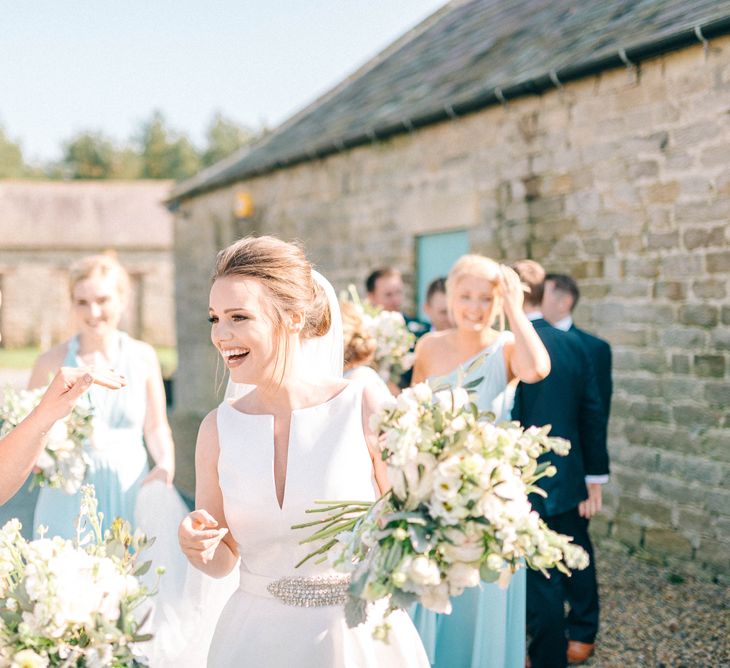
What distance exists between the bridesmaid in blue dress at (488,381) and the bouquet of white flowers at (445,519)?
70.0 inches

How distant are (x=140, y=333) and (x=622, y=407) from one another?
29.6 meters

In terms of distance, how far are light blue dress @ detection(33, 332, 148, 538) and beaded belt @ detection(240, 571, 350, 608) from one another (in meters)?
2.30

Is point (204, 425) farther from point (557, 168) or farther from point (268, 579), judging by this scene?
point (557, 168)

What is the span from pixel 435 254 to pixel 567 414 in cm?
514

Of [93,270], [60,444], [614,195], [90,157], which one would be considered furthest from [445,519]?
[90,157]

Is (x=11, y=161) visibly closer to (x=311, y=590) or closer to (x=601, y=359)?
(x=601, y=359)

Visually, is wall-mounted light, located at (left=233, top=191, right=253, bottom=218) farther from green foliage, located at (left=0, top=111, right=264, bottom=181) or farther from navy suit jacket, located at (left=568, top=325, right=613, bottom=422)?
green foliage, located at (left=0, top=111, right=264, bottom=181)

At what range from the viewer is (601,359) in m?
5.11

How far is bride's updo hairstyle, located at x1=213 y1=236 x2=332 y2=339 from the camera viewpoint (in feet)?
8.05

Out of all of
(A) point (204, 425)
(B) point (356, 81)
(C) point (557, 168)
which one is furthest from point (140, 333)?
(A) point (204, 425)

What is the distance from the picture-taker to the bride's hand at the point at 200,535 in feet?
7.50

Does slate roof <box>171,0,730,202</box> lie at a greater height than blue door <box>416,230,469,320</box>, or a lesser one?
greater

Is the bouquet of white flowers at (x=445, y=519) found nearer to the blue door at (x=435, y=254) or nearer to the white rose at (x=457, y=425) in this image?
the white rose at (x=457, y=425)

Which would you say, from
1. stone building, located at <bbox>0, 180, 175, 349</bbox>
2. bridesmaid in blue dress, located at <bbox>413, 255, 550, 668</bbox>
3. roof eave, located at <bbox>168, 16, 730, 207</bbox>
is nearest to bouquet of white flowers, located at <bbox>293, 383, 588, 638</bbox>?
bridesmaid in blue dress, located at <bbox>413, 255, 550, 668</bbox>
